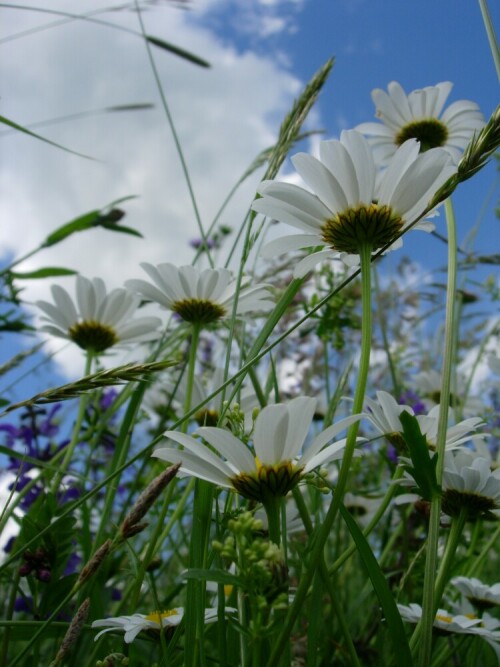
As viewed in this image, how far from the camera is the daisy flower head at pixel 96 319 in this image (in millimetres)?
1120

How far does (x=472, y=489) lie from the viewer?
68 cm

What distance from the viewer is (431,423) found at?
0.78m

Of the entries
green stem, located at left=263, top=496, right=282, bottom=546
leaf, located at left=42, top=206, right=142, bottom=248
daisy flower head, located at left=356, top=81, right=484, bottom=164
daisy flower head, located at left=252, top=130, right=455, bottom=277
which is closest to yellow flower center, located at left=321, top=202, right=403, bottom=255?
daisy flower head, located at left=252, top=130, right=455, bottom=277

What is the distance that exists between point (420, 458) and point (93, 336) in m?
0.71

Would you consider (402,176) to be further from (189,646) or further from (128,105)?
(128,105)

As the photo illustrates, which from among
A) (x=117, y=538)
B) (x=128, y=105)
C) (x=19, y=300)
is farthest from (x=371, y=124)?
(x=117, y=538)

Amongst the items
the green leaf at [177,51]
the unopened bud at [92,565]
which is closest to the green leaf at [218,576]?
the unopened bud at [92,565]

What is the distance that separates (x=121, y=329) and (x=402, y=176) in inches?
24.9

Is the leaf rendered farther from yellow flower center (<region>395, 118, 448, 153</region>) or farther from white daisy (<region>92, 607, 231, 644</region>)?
white daisy (<region>92, 607, 231, 644</region>)

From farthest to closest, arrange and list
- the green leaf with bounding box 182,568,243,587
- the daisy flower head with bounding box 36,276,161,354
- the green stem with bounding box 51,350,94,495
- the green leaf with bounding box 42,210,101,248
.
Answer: the green leaf with bounding box 42,210,101,248 < the daisy flower head with bounding box 36,276,161,354 < the green stem with bounding box 51,350,94,495 < the green leaf with bounding box 182,568,243,587

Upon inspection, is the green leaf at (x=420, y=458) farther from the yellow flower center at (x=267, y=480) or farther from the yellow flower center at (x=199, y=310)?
the yellow flower center at (x=199, y=310)

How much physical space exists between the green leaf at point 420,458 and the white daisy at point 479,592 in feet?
1.06

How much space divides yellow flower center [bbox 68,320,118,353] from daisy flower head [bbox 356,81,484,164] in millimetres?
517

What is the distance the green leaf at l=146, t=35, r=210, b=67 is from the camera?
0.91 metres
